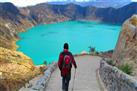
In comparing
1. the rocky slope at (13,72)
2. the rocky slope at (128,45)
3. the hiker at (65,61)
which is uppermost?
the hiker at (65,61)

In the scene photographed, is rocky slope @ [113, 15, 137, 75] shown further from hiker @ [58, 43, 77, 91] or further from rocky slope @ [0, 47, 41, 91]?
rocky slope @ [0, 47, 41, 91]

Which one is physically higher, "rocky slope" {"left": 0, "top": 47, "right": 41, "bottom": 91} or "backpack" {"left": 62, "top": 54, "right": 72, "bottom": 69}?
"backpack" {"left": 62, "top": 54, "right": 72, "bottom": 69}

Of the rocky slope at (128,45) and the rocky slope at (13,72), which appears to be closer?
the rocky slope at (128,45)

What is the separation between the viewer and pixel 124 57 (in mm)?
23719

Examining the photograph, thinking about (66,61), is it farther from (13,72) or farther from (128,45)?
(13,72)

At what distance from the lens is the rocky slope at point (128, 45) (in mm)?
22750

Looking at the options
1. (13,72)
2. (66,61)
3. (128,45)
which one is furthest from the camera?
(13,72)

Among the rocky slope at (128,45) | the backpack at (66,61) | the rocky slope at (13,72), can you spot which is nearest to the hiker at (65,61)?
the backpack at (66,61)

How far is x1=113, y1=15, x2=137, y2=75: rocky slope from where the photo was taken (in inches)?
896

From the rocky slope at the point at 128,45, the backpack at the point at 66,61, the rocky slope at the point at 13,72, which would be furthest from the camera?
the rocky slope at the point at 13,72

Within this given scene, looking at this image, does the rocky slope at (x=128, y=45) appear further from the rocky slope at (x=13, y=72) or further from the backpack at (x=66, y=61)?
the rocky slope at (x=13, y=72)

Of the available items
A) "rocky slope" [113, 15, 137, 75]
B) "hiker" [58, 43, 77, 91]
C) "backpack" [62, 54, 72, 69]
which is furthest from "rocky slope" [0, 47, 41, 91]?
"backpack" [62, 54, 72, 69]

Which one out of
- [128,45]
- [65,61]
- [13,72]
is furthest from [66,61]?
[13,72]

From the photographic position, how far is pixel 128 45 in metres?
24.4
